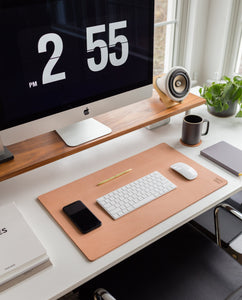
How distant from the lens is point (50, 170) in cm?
141

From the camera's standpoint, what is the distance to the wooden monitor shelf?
50.7 inches

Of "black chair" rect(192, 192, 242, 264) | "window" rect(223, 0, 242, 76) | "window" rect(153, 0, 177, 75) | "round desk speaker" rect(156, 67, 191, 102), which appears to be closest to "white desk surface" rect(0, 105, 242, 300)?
"round desk speaker" rect(156, 67, 191, 102)

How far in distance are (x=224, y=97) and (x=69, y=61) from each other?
78cm

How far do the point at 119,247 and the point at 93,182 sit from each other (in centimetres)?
32

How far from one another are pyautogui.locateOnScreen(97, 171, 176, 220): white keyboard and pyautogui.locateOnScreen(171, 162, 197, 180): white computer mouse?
7 centimetres

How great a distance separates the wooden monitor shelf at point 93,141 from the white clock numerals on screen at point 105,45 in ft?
0.84

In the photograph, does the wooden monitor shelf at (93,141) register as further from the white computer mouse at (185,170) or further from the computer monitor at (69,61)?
the white computer mouse at (185,170)

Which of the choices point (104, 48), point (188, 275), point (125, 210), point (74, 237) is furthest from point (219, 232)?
point (104, 48)

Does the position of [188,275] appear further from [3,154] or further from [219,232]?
[3,154]

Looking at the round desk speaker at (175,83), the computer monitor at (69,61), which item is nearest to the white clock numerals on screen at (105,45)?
the computer monitor at (69,61)

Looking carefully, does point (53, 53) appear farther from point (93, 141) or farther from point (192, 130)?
point (192, 130)

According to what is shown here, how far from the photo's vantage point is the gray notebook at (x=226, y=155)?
1.37 m

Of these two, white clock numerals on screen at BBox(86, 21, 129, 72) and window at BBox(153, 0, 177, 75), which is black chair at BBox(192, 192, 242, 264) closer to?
white clock numerals on screen at BBox(86, 21, 129, 72)

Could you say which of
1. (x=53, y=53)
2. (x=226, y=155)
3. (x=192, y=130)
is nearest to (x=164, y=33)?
(x=192, y=130)
